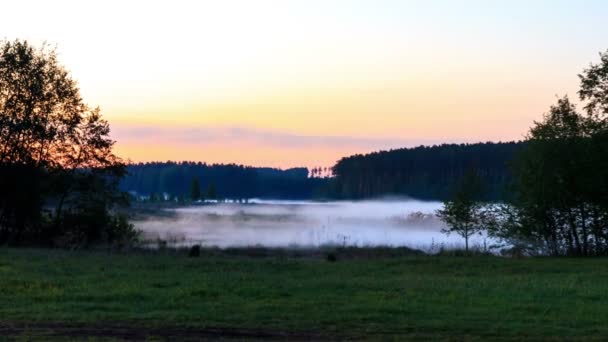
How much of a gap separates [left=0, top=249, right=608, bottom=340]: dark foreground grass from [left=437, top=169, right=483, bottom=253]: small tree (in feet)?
63.0

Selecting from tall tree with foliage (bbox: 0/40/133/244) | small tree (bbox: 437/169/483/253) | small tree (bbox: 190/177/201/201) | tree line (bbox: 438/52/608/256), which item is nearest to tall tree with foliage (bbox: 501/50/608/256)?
tree line (bbox: 438/52/608/256)

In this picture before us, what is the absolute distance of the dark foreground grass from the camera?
1602 cm

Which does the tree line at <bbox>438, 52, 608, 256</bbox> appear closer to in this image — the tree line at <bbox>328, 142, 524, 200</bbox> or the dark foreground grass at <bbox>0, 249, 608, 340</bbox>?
the dark foreground grass at <bbox>0, 249, 608, 340</bbox>

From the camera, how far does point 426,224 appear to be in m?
79.9

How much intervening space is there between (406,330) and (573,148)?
32.0m

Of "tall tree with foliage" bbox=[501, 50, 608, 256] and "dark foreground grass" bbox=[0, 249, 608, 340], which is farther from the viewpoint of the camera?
"tall tree with foliage" bbox=[501, 50, 608, 256]

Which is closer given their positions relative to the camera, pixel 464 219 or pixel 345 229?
pixel 464 219

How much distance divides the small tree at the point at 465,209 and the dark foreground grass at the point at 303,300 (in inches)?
757

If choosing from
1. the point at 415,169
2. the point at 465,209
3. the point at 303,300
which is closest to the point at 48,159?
the point at 465,209

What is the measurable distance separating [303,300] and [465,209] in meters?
32.3

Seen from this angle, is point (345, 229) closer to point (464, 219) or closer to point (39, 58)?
point (464, 219)

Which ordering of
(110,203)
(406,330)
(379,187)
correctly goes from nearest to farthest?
(406,330) < (110,203) < (379,187)

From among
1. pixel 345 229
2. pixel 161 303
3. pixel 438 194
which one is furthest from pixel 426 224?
pixel 161 303

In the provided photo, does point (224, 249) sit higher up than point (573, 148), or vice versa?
point (573, 148)
